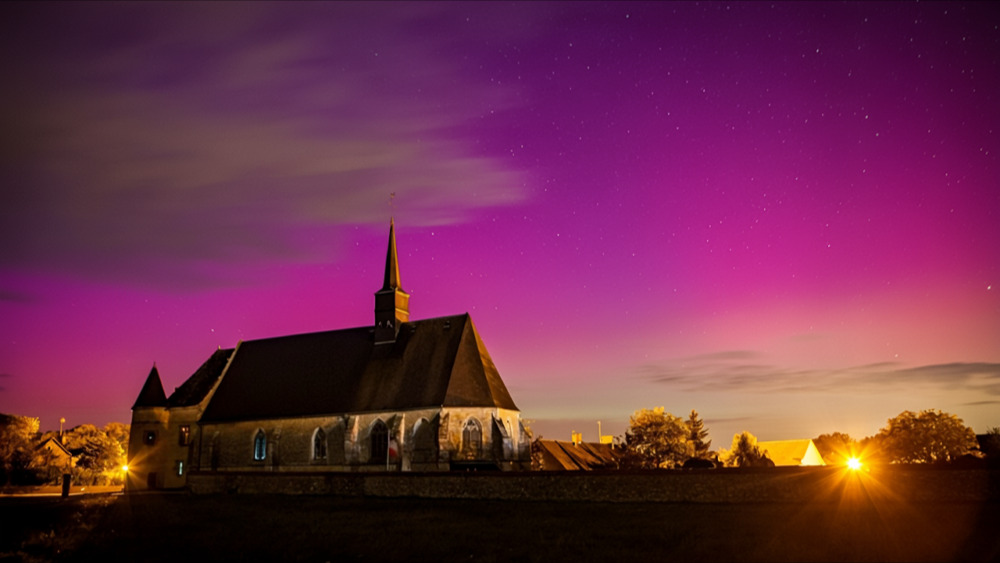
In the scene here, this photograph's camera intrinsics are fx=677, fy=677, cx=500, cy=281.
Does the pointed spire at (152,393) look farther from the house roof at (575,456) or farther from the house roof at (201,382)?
the house roof at (575,456)

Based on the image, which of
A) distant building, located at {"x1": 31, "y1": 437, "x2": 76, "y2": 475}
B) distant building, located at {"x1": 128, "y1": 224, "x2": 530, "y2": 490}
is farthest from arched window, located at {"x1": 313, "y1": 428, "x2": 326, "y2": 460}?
distant building, located at {"x1": 31, "y1": 437, "x2": 76, "y2": 475}

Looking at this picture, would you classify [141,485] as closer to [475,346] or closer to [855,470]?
[475,346]

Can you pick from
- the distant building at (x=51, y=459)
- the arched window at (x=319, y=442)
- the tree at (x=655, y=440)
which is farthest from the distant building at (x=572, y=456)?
the distant building at (x=51, y=459)

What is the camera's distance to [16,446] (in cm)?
6044

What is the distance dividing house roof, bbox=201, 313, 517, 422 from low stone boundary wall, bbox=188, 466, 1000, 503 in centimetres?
1042

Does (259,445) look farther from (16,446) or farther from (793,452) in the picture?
(793,452)

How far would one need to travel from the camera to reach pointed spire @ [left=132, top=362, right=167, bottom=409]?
53875 millimetres

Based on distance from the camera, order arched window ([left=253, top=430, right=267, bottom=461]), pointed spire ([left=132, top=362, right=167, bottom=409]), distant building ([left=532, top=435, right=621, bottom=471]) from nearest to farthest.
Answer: arched window ([left=253, top=430, right=267, bottom=461]) < pointed spire ([left=132, top=362, right=167, bottom=409]) < distant building ([left=532, top=435, right=621, bottom=471])

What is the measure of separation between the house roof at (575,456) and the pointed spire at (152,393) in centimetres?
3322

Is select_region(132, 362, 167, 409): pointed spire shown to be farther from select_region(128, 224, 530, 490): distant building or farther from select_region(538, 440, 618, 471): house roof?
select_region(538, 440, 618, 471): house roof

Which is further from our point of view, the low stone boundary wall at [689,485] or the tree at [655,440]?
the tree at [655,440]

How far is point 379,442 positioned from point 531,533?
2730 cm

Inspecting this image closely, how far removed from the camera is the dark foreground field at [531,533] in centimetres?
1608

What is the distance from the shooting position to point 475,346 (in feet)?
153
